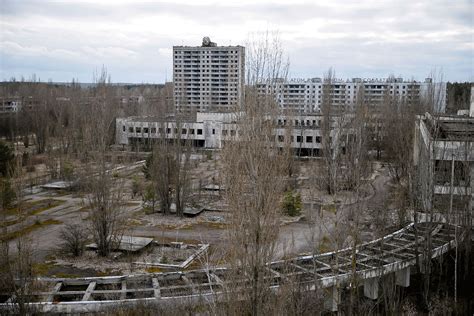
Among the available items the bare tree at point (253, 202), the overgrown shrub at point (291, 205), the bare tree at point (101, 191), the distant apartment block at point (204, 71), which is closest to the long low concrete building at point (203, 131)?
the overgrown shrub at point (291, 205)

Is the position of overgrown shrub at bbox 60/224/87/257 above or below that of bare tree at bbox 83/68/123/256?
below

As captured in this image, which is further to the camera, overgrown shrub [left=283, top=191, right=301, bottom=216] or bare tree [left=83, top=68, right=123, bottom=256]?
overgrown shrub [left=283, top=191, right=301, bottom=216]

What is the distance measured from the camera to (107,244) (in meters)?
12.9

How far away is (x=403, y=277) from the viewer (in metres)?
11.3

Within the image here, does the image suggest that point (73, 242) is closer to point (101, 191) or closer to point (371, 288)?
point (101, 191)

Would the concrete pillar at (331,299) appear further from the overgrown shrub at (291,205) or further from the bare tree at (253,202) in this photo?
the overgrown shrub at (291,205)

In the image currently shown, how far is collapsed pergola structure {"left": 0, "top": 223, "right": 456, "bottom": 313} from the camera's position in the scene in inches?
337

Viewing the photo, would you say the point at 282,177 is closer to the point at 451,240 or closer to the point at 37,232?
the point at 451,240

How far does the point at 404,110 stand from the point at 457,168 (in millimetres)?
14249

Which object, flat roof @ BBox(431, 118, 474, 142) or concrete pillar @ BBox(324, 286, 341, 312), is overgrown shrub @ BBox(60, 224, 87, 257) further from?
flat roof @ BBox(431, 118, 474, 142)

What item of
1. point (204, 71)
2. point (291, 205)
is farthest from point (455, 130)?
point (204, 71)

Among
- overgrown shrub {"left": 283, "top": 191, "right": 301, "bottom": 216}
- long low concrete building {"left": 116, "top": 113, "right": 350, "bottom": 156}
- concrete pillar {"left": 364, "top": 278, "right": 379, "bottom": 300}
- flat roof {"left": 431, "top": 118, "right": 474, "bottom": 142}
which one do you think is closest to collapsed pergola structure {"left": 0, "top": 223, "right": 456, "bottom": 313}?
concrete pillar {"left": 364, "top": 278, "right": 379, "bottom": 300}

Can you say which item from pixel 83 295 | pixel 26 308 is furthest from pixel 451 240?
pixel 26 308

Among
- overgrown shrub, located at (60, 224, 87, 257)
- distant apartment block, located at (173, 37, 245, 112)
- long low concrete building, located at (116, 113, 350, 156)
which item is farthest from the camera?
distant apartment block, located at (173, 37, 245, 112)
